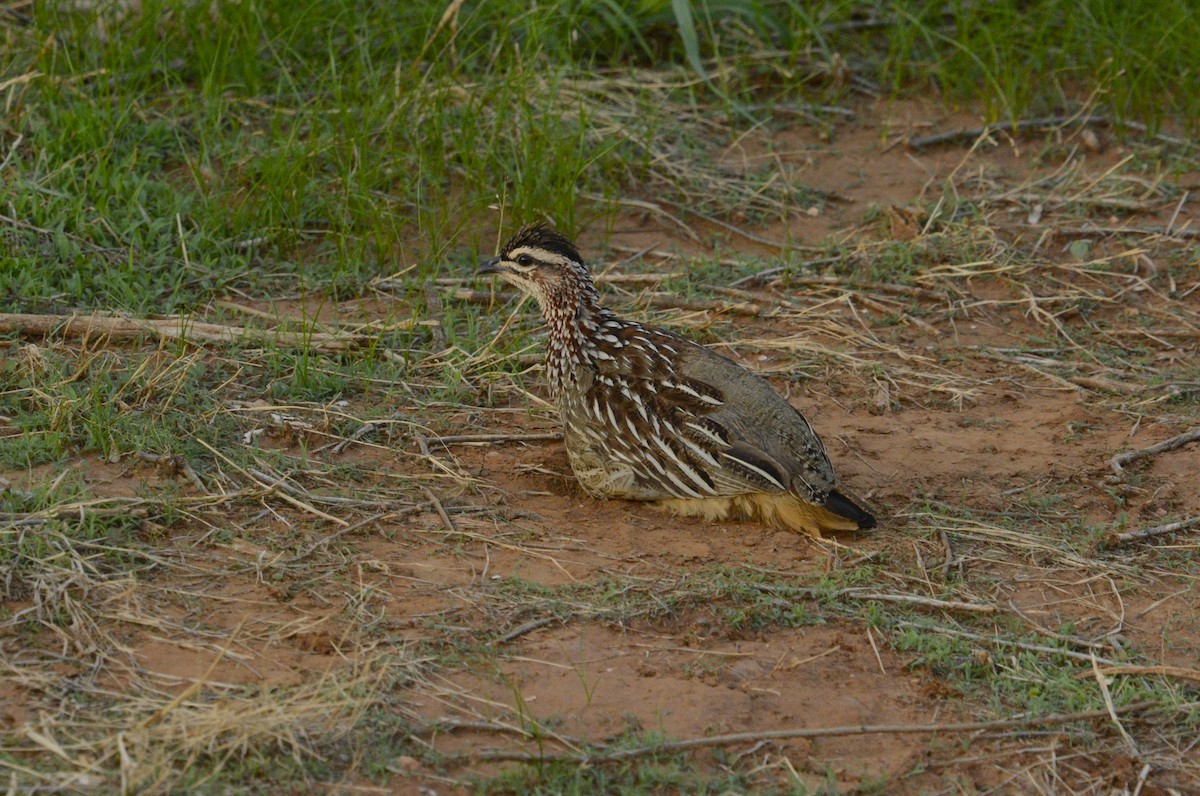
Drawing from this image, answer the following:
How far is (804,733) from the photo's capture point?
4434mm

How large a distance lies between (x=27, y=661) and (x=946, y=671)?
2.93 meters

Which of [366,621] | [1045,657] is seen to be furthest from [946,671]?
[366,621]

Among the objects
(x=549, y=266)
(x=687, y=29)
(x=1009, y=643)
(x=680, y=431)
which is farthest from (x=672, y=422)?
(x=687, y=29)

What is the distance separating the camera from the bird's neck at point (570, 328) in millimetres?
6234

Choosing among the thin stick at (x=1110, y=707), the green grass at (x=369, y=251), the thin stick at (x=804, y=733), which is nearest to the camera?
the thin stick at (x=804, y=733)

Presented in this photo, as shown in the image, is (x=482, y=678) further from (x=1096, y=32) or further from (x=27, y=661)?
(x=1096, y=32)

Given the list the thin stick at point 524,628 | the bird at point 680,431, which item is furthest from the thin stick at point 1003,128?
the thin stick at point 524,628

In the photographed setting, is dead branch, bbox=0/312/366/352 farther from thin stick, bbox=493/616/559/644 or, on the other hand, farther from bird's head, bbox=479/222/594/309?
thin stick, bbox=493/616/559/644

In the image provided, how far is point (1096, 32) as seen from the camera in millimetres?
9922

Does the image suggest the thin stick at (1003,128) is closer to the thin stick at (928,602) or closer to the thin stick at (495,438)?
the thin stick at (495,438)

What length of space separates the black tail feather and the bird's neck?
1254 millimetres

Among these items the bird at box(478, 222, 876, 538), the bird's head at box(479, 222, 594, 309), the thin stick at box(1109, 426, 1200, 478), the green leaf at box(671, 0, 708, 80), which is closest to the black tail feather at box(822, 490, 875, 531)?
the bird at box(478, 222, 876, 538)

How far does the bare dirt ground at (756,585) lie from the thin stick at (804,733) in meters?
0.02

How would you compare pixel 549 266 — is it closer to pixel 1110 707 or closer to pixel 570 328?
pixel 570 328
